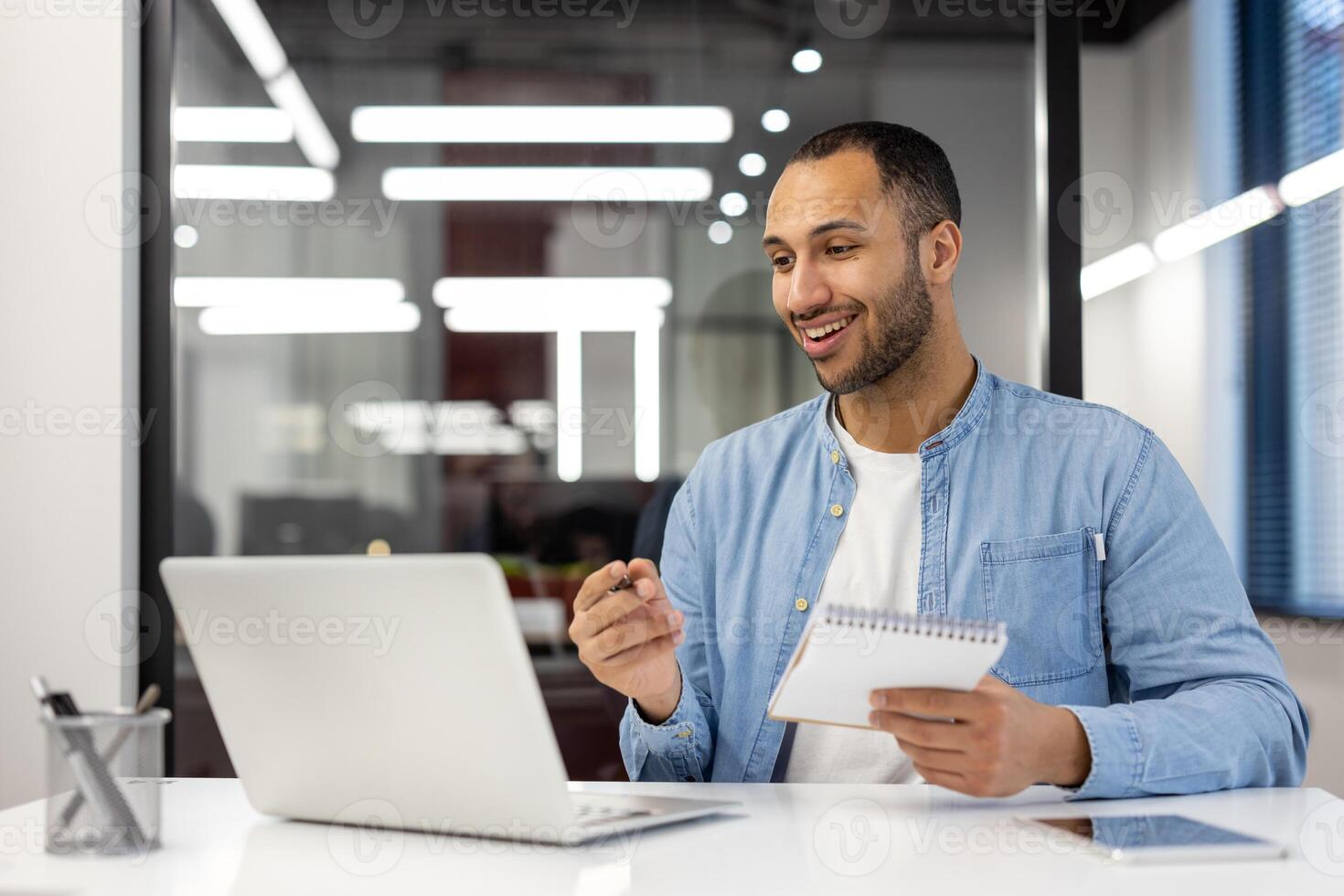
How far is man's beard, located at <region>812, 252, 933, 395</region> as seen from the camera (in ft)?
5.57

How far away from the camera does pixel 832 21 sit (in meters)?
2.37

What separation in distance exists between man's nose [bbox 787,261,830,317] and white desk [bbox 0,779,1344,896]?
75 cm

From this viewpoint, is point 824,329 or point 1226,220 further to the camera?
point 1226,220

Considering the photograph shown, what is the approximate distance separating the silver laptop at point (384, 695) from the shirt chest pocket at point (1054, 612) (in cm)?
63

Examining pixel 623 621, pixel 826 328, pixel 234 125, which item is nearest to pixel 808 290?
pixel 826 328

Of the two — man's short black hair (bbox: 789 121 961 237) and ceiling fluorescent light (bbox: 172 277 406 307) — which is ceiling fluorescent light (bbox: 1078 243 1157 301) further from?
ceiling fluorescent light (bbox: 172 277 406 307)

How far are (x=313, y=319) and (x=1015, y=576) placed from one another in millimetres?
1433

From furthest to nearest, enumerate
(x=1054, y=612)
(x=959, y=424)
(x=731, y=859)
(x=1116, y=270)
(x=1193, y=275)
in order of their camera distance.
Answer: (x=1193, y=275), (x=1116, y=270), (x=959, y=424), (x=1054, y=612), (x=731, y=859)

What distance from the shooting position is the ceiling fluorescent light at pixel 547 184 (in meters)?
2.35

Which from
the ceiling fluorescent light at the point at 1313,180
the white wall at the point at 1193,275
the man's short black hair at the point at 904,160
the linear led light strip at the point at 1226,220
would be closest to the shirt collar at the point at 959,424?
the man's short black hair at the point at 904,160

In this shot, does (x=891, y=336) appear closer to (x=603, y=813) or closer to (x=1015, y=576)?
(x=1015, y=576)

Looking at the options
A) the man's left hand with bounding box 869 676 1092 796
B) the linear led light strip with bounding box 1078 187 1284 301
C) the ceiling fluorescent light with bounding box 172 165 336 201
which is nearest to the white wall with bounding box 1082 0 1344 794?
the linear led light strip with bounding box 1078 187 1284 301

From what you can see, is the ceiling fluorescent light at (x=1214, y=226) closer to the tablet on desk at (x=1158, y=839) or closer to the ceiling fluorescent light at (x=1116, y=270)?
the ceiling fluorescent light at (x=1116, y=270)

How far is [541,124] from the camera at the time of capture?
2.37 meters
